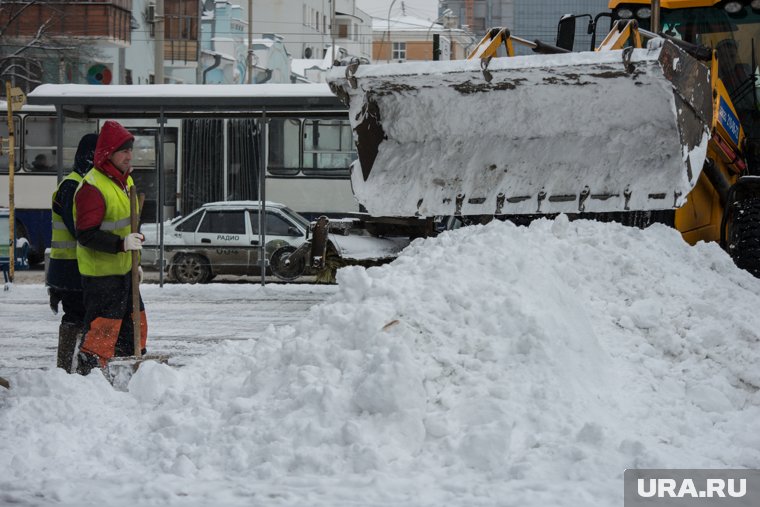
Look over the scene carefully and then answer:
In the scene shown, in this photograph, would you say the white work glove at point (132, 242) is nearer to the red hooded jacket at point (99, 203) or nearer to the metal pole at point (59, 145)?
the red hooded jacket at point (99, 203)

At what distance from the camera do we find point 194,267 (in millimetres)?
16906

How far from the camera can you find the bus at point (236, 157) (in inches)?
615

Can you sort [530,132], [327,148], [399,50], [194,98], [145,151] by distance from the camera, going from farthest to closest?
1. [399,50]
2. [327,148]
3. [145,151]
4. [194,98]
5. [530,132]

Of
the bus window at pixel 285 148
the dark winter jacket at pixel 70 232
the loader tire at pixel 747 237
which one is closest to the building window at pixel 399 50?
the bus window at pixel 285 148

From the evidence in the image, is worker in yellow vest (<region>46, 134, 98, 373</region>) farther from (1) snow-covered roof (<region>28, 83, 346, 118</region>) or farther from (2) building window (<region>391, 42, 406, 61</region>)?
(2) building window (<region>391, 42, 406, 61</region>)

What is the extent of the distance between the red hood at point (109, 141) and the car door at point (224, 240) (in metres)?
9.43

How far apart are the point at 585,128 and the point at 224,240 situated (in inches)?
334

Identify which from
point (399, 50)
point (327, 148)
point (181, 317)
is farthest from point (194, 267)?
point (399, 50)

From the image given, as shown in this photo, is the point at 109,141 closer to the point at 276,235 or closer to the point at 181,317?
the point at 181,317

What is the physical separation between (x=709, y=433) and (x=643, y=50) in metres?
3.55

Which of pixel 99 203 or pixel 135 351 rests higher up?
pixel 99 203

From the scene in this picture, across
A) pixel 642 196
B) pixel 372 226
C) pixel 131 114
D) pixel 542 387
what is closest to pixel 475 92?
pixel 642 196

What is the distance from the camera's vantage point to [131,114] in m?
15.4

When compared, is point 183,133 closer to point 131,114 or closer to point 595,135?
point 131,114
